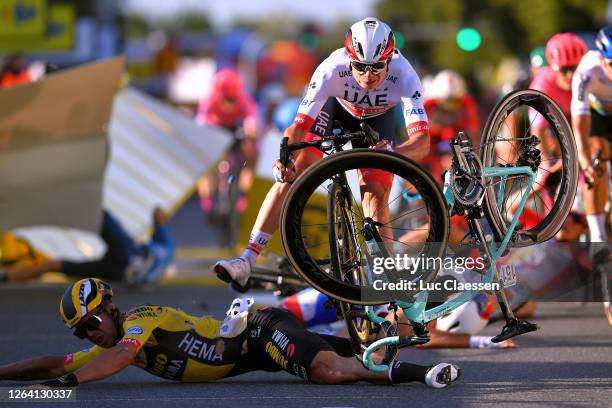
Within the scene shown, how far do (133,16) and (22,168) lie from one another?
470ft

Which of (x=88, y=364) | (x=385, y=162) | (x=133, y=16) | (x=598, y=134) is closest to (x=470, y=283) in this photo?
(x=385, y=162)

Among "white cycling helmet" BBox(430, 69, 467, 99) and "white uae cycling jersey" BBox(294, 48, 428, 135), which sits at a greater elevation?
"white uae cycling jersey" BBox(294, 48, 428, 135)

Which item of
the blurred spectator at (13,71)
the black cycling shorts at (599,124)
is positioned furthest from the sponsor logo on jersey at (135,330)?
the blurred spectator at (13,71)

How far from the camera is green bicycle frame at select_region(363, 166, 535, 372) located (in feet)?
25.0

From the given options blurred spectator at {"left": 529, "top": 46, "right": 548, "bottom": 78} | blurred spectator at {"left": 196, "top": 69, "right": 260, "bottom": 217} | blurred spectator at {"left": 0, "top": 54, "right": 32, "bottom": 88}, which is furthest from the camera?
blurred spectator at {"left": 196, "top": 69, "right": 260, "bottom": 217}

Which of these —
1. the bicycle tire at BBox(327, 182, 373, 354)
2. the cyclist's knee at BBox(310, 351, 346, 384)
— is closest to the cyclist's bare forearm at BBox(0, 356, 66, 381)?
the cyclist's knee at BBox(310, 351, 346, 384)

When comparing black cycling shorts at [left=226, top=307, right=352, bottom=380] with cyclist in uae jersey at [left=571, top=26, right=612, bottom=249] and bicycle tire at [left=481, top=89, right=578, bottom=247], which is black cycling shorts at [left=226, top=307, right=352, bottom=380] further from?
cyclist in uae jersey at [left=571, top=26, right=612, bottom=249]

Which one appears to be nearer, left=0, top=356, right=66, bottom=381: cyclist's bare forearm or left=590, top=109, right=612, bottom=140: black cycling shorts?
left=0, top=356, right=66, bottom=381: cyclist's bare forearm

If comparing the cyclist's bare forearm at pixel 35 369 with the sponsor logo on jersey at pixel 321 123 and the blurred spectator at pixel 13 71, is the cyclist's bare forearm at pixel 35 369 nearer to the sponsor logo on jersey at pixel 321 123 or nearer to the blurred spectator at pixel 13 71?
the sponsor logo on jersey at pixel 321 123

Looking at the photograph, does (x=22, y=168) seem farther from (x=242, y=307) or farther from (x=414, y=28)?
(x=414, y=28)

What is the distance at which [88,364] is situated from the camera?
7695 millimetres

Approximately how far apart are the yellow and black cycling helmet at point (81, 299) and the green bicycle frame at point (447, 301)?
154cm

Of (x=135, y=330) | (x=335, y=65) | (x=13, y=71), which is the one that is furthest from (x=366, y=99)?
(x=13, y=71)

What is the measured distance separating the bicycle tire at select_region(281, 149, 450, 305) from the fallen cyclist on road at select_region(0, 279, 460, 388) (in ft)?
2.68
